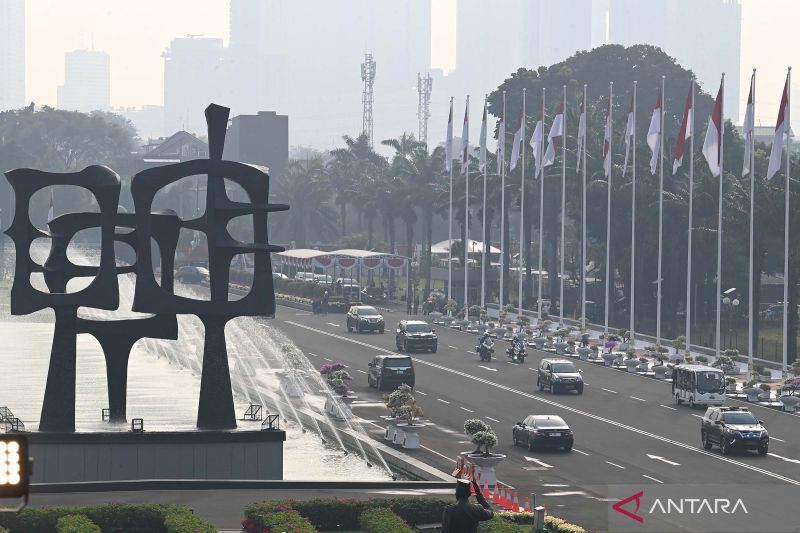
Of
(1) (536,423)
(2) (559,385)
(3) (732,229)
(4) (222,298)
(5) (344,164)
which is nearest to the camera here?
(4) (222,298)

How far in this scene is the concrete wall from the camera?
39.4 metres

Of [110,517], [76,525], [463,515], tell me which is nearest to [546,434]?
[110,517]

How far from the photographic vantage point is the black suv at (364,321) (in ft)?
312

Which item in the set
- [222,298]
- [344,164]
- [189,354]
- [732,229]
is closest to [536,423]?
[222,298]

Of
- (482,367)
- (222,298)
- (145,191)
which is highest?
(145,191)

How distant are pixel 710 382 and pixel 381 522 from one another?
30.6m

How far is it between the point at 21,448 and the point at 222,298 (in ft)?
94.7

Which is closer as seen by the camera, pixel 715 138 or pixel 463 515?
pixel 463 515

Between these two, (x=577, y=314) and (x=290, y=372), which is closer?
(x=290, y=372)

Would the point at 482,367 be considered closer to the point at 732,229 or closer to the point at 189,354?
the point at 189,354

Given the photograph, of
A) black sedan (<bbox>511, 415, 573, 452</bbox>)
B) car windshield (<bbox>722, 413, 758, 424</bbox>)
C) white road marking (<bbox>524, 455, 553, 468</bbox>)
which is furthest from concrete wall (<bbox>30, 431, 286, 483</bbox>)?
car windshield (<bbox>722, 413, 758, 424</bbox>)

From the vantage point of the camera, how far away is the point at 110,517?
31.9m

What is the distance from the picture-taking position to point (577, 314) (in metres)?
108

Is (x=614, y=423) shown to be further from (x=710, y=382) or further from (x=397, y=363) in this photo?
(x=397, y=363)
